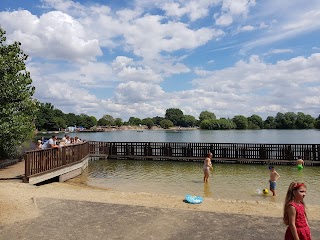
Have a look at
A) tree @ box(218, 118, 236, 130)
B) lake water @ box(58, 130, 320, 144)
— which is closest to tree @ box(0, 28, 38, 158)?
lake water @ box(58, 130, 320, 144)

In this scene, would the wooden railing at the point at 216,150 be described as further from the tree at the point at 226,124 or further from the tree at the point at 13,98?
the tree at the point at 226,124

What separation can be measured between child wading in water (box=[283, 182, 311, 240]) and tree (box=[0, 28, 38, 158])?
54.4 ft

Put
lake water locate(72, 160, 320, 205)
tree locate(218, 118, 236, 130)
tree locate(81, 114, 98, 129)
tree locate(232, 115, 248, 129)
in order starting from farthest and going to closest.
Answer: tree locate(81, 114, 98, 129), tree locate(232, 115, 248, 129), tree locate(218, 118, 236, 130), lake water locate(72, 160, 320, 205)

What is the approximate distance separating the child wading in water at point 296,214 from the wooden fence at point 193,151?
15.8 m

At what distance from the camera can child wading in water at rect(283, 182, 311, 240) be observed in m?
4.43

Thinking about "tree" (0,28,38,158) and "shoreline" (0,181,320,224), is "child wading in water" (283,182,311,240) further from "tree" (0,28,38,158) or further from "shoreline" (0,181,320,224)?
"tree" (0,28,38,158)

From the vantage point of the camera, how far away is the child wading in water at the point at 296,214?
14.5 feet

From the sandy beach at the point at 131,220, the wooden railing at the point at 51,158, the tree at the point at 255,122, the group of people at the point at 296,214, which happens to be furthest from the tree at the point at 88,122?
the group of people at the point at 296,214

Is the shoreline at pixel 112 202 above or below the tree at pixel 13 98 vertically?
below

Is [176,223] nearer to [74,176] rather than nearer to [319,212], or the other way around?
[319,212]

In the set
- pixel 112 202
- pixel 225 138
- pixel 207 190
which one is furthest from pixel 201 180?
pixel 225 138

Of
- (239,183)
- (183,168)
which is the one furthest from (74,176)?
(239,183)

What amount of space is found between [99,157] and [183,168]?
10.4 metres

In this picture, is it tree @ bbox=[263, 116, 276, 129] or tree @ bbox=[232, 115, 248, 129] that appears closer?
tree @ bbox=[263, 116, 276, 129]
